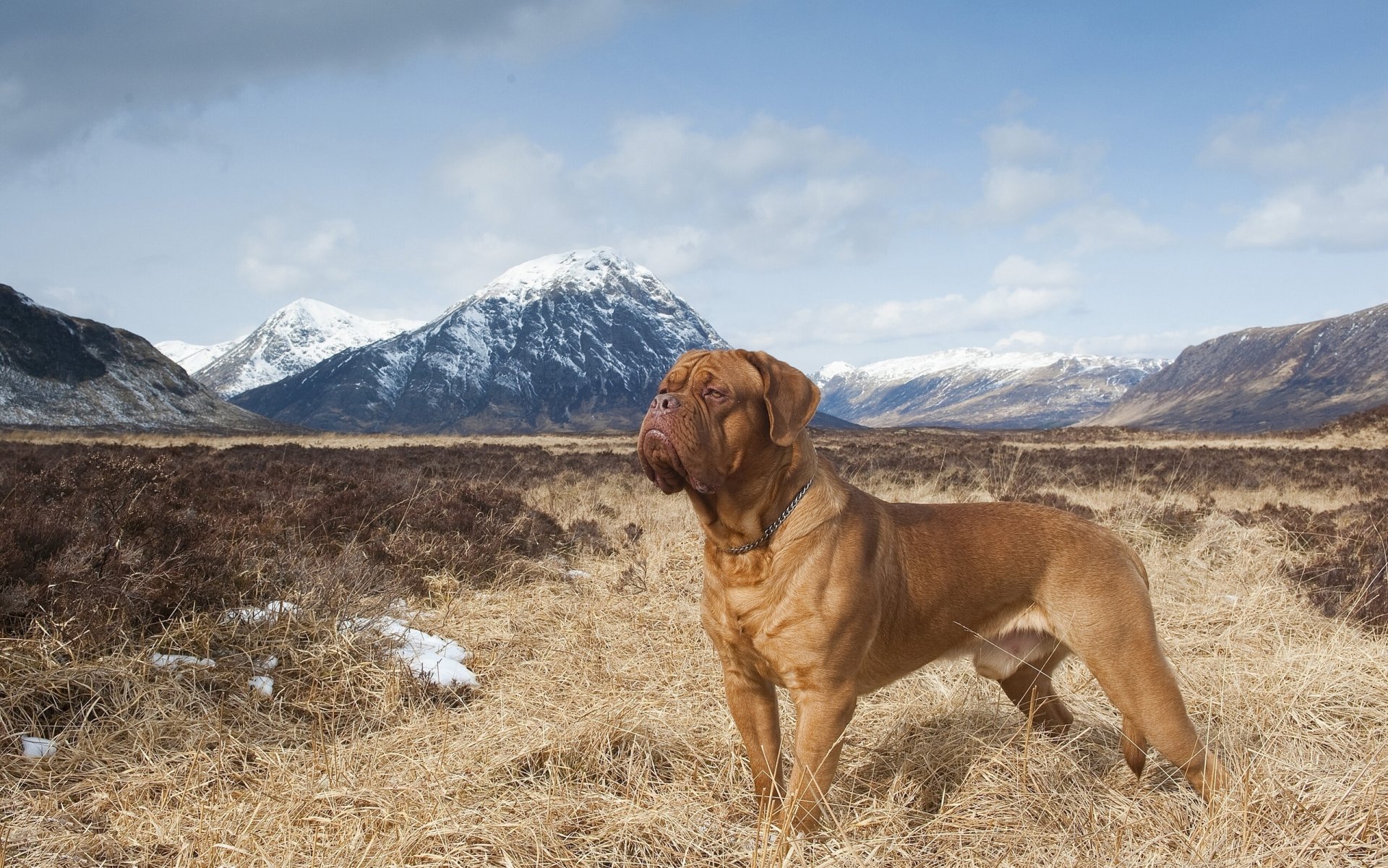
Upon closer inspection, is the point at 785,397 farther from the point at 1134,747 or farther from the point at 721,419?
the point at 1134,747

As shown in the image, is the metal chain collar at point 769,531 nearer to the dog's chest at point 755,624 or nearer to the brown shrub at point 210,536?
the dog's chest at point 755,624

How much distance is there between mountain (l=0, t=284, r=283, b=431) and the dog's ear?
218 ft

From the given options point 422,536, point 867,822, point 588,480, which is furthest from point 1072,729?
point 588,480

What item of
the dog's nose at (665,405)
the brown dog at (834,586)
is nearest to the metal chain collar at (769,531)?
the brown dog at (834,586)

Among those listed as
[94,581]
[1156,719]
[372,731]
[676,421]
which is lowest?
[372,731]

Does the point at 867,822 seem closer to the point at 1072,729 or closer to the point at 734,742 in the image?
the point at 734,742

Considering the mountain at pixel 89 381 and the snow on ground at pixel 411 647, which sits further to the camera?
the mountain at pixel 89 381

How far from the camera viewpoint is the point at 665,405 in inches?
106

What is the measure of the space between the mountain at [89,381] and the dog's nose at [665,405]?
6619 centimetres

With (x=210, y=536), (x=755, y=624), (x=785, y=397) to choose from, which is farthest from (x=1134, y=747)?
(x=210, y=536)

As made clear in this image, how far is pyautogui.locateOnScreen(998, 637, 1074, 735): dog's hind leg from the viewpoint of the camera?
3.31m

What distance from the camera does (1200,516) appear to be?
33.3 ft

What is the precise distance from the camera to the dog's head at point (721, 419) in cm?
266

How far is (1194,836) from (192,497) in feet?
23.2
